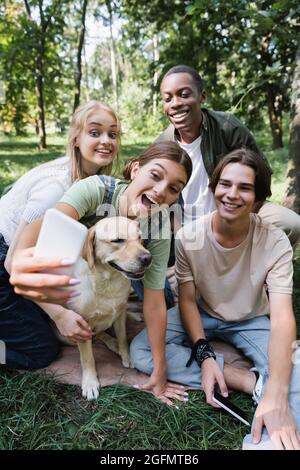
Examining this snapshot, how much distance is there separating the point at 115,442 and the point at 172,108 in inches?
103

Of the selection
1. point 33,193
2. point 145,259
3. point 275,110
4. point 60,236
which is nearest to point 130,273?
point 145,259

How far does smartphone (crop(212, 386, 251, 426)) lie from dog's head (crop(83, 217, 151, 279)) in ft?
2.57

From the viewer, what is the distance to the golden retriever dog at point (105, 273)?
201 cm

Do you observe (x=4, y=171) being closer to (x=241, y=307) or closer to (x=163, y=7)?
(x=163, y=7)

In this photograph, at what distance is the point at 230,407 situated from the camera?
2027 millimetres

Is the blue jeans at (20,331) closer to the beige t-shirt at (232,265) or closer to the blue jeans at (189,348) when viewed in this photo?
the blue jeans at (189,348)

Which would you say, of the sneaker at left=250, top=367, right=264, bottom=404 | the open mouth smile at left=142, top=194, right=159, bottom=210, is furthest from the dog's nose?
the sneaker at left=250, top=367, right=264, bottom=404

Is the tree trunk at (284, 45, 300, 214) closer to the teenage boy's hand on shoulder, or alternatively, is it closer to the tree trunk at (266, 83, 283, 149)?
the teenage boy's hand on shoulder

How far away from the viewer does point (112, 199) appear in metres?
2.17

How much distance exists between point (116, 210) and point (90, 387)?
1041mm

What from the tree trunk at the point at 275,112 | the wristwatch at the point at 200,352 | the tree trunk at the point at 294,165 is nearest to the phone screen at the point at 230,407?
the wristwatch at the point at 200,352

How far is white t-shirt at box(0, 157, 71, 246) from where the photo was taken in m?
2.12

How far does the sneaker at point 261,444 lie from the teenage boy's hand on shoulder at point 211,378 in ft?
0.89

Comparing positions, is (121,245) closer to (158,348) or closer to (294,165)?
(158,348)
